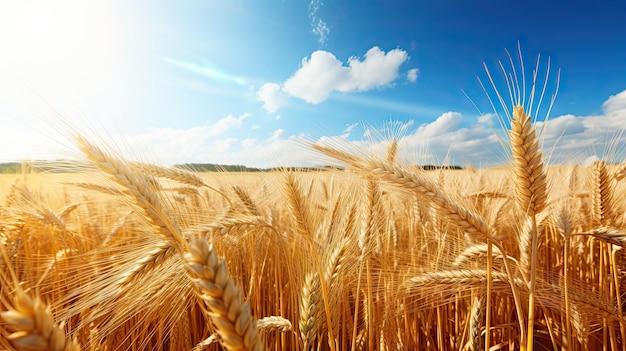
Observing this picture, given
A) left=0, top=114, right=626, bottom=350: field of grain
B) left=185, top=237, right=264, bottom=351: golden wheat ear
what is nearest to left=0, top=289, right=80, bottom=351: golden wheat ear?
left=0, top=114, right=626, bottom=350: field of grain

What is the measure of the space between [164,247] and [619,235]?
181cm

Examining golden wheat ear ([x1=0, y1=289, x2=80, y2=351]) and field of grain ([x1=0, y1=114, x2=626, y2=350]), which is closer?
golden wheat ear ([x1=0, y1=289, x2=80, y2=351])

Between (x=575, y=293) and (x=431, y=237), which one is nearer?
(x=575, y=293)

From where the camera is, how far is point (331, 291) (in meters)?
1.34

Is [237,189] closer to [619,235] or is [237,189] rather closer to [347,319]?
[347,319]

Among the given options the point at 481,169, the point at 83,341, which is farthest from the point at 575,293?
the point at 481,169

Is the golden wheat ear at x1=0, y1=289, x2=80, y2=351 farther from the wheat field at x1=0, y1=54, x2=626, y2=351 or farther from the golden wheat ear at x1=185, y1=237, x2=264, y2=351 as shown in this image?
the golden wheat ear at x1=185, y1=237, x2=264, y2=351

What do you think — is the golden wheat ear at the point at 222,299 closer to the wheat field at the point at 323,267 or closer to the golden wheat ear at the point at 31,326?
the wheat field at the point at 323,267

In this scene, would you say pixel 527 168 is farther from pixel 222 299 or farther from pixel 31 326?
pixel 31 326

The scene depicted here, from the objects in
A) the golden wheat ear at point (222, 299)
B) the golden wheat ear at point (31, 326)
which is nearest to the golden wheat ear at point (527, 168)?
the golden wheat ear at point (222, 299)

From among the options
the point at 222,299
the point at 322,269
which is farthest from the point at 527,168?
the point at 222,299

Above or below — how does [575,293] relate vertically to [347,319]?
above

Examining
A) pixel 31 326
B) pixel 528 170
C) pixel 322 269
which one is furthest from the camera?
pixel 322 269

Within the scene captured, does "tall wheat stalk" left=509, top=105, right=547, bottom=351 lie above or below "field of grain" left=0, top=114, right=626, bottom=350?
above
